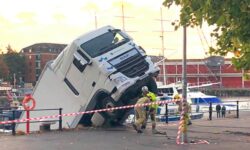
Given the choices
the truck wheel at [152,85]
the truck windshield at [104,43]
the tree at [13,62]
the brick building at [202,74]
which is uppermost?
the tree at [13,62]

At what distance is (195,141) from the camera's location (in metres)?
14.6

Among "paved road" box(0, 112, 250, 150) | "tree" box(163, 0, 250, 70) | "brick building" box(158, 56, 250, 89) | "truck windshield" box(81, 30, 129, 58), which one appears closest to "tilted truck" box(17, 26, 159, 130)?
"truck windshield" box(81, 30, 129, 58)

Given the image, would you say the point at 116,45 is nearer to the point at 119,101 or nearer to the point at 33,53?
the point at 119,101

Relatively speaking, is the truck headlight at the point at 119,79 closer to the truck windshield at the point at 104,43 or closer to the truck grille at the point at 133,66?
the truck grille at the point at 133,66

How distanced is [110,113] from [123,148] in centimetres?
589

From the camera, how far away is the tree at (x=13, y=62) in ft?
388

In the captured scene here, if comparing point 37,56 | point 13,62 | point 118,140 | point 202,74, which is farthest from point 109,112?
point 37,56

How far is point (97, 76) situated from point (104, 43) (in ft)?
4.47

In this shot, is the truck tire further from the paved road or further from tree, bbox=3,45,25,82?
tree, bbox=3,45,25,82

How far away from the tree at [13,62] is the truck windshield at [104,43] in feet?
332

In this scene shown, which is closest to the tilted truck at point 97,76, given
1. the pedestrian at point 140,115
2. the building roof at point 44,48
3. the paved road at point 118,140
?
the pedestrian at point 140,115

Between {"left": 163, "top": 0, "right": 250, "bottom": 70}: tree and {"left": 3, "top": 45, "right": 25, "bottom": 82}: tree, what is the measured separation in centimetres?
10972

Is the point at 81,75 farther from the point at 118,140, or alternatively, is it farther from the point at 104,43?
the point at 118,140

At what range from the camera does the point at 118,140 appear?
15.0 m
